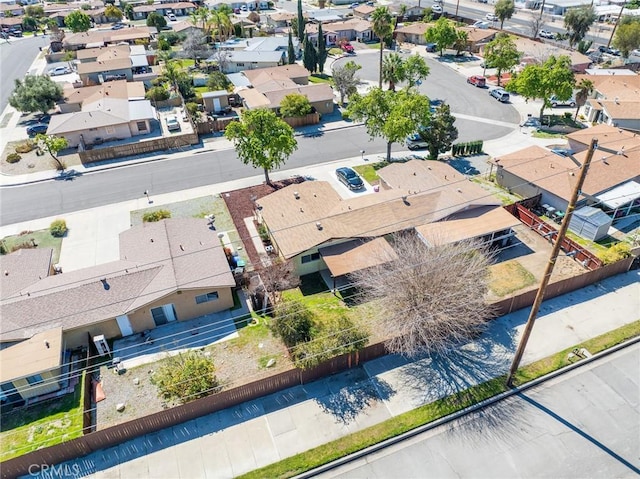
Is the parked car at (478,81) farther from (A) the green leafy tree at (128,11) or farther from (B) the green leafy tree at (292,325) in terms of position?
(A) the green leafy tree at (128,11)

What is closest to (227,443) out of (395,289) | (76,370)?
(76,370)

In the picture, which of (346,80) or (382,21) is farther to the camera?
(346,80)

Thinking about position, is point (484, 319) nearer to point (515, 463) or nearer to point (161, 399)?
point (515, 463)

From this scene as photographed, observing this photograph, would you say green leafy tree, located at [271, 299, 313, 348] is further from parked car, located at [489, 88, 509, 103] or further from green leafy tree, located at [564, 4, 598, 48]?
green leafy tree, located at [564, 4, 598, 48]

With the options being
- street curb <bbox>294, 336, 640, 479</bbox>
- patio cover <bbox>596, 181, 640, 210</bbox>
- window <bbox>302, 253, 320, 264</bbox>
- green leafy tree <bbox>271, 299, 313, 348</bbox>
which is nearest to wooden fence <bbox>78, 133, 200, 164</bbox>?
window <bbox>302, 253, 320, 264</bbox>

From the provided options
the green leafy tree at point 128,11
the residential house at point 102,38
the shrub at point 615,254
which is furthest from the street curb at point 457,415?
the green leafy tree at point 128,11

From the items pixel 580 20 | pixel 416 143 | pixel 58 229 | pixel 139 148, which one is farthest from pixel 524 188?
pixel 580 20

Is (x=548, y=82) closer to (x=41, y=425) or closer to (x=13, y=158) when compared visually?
(x=41, y=425)
